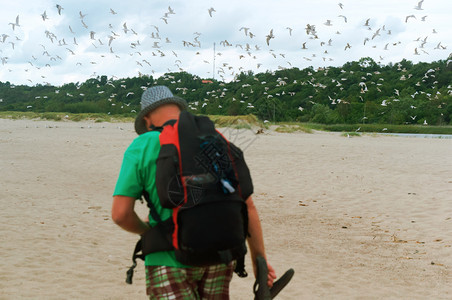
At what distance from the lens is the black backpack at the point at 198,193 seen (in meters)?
2.07

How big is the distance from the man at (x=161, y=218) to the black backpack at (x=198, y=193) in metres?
0.09

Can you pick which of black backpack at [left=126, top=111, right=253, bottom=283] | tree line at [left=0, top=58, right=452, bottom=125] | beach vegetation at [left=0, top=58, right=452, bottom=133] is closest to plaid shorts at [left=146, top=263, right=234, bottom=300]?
black backpack at [left=126, top=111, right=253, bottom=283]

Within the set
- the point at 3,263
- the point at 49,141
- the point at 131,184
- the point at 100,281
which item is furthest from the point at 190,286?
the point at 49,141

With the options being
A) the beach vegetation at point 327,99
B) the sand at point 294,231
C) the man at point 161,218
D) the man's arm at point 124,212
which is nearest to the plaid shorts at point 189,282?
the man at point 161,218

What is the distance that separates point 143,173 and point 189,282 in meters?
0.57

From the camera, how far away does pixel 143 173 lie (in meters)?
2.19

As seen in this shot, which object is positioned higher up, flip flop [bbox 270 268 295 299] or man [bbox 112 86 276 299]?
man [bbox 112 86 276 299]

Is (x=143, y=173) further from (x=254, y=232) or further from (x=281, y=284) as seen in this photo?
(x=281, y=284)

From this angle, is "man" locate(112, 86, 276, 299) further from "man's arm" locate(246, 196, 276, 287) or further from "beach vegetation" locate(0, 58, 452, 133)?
"beach vegetation" locate(0, 58, 452, 133)

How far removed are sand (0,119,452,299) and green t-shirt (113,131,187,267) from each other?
3.20m

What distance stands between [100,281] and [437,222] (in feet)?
21.0

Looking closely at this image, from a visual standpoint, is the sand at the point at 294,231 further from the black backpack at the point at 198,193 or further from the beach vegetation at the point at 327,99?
the beach vegetation at the point at 327,99

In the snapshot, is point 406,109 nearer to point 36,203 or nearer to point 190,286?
point 36,203

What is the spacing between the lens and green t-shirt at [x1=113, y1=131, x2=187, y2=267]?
7.12 feet
